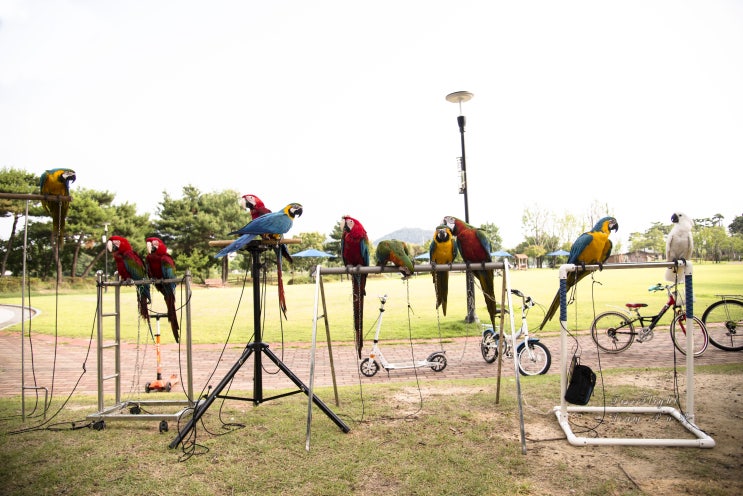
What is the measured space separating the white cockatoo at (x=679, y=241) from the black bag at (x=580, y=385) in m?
1.31

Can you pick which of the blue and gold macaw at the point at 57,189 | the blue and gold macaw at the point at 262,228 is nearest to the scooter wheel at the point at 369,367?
the blue and gold macaw at the point at 262,228

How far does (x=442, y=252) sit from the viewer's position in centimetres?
396

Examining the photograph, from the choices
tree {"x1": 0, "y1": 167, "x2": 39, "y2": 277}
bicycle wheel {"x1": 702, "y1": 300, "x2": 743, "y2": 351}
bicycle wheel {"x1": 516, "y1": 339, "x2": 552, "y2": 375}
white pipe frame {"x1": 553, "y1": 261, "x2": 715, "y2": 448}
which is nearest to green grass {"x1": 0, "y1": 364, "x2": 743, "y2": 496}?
white pipe frame {"x1": 553, "y1": 261, "x2": 715, "y2": 448}

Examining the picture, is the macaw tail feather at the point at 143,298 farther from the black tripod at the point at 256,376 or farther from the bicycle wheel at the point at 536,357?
the bicycle wheel at the point at 536,357

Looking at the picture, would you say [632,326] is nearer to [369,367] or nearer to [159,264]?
[369,367]

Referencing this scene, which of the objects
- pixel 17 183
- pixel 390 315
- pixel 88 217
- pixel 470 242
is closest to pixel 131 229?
pixel 88 217

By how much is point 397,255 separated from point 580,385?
1.91m

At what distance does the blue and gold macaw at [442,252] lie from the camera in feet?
12.8

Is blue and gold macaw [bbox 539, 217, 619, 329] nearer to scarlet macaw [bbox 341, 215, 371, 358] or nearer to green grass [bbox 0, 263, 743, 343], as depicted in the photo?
scarlet macaw [bbox 341, 215, 371, 358]

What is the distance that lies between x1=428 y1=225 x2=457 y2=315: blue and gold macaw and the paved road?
156 centimetres

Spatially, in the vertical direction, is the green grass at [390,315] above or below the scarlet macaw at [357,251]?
below

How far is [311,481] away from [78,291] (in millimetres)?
29589

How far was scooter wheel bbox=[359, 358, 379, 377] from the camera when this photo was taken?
5.93 m

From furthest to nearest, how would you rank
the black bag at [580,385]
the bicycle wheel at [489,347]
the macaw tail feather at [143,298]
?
1. the bicycle wheel at [489,347]
2. the macaw tail feather at [143,298]
3. the black bag at [580,385]
